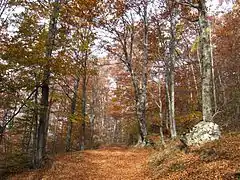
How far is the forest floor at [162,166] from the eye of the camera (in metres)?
7.38

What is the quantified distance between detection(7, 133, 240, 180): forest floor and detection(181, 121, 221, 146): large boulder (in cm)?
40

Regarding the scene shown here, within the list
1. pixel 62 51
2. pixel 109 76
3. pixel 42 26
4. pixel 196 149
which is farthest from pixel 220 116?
pixel 109 76

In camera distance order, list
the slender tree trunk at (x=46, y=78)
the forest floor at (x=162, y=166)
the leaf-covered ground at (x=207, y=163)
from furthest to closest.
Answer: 1. the slender tree trunk at (x=46, y=78)
2. the forest floor at (x=162, y=166)
3. the leaf-covered ground at (x=207, y=163)

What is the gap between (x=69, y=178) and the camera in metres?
11.4

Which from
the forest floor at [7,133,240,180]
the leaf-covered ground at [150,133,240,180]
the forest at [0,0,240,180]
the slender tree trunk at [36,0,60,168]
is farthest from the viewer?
the slender tree trunk at [36,0,60,168]

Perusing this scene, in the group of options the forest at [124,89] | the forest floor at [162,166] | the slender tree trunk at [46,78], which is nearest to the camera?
the forest floor at [162,166]

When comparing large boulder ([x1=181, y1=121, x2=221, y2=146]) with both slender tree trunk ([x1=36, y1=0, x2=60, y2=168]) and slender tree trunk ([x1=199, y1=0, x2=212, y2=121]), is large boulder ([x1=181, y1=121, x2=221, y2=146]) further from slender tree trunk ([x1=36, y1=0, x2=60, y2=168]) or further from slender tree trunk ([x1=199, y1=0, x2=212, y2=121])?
slender tree trunk ([x1=36, y1=0, x2=60, y2=168])

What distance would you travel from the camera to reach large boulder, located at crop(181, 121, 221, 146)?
1039 cm

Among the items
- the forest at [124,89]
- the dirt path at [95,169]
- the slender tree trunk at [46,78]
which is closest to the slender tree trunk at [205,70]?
the forest at [124,89]

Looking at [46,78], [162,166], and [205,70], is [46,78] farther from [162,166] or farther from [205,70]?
[205,70]

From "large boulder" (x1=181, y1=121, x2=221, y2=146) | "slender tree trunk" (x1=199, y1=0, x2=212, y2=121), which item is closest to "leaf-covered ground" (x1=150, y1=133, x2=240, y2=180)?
"large boulder" (x1=181, y1=121, x2=221, y2=146)

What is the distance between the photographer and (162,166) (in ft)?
33.5

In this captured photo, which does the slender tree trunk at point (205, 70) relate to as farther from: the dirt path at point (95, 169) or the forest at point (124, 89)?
the dirt path at point (95, 169)

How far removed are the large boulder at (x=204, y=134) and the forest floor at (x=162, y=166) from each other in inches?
15.7
